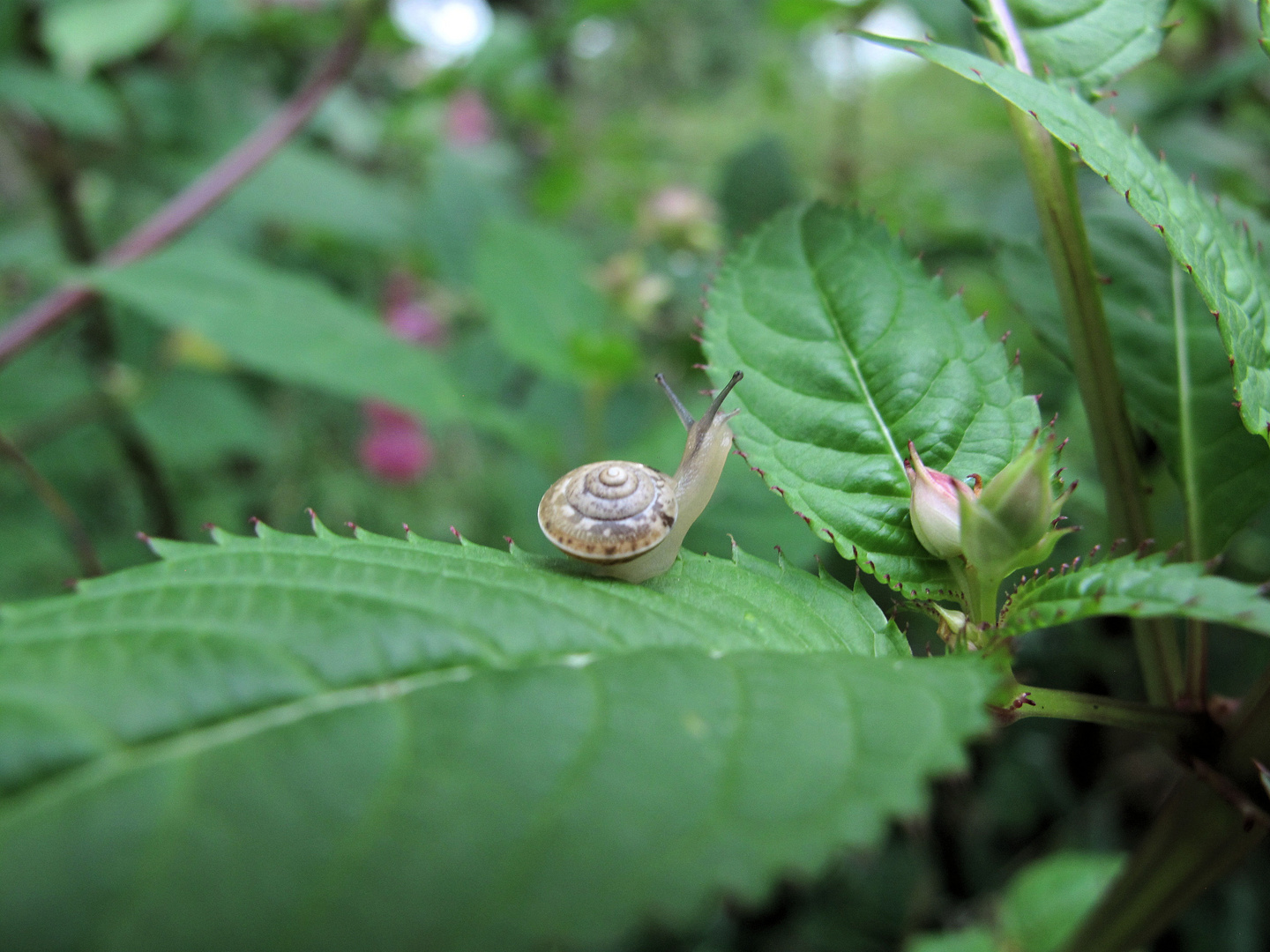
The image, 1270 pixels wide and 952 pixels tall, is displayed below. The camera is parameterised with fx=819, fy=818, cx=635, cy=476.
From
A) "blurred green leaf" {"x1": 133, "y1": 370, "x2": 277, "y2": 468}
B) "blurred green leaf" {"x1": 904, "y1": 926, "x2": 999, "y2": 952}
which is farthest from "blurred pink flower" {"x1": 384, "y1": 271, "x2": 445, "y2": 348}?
"blurred green leaf" {"x1": 904, "y1": 926, "x2": 999, "y2": 952}

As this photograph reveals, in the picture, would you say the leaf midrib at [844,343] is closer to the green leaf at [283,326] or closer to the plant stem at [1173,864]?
the plant stem at [1173,864]

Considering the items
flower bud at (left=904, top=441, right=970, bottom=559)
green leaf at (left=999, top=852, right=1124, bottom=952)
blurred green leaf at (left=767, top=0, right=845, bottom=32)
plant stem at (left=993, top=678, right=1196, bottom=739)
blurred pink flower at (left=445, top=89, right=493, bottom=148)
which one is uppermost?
blurred pink flower at (left=445, top=89, right=493, bottom=148)

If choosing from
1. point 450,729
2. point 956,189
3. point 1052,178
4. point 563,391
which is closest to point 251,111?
Answer: point 563,391

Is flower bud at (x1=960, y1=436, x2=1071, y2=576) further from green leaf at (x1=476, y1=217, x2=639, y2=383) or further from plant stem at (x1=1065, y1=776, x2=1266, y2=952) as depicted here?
green leaf at (x1=476, y1=217, x2=639, y2=383)

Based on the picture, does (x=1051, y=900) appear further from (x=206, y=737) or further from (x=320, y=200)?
(x=320, y=200)

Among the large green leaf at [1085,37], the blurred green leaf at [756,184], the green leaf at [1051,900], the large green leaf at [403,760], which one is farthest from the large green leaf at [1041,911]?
the blurred green leaf at [756,184]
